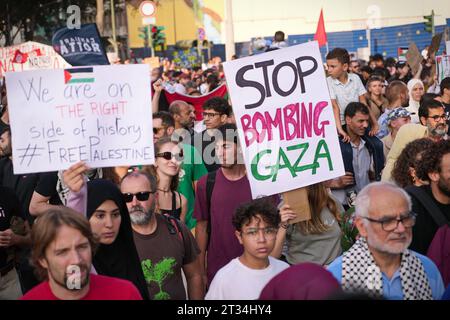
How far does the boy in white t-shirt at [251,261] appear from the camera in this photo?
4.79 m

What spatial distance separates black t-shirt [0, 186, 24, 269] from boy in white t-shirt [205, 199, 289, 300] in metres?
1.58

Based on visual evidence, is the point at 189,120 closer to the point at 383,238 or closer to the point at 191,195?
the point at 191,195

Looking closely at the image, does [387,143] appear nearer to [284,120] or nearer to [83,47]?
[284,120]

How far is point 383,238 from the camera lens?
4363mm

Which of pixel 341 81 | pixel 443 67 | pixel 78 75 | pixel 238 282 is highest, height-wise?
pixel 443 67

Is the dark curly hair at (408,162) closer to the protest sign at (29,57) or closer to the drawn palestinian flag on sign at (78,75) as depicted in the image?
the drawn palestinian flag on sign at (78,75)

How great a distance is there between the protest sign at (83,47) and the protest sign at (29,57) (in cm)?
580

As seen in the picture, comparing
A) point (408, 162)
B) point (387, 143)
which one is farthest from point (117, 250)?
point (387, 143)

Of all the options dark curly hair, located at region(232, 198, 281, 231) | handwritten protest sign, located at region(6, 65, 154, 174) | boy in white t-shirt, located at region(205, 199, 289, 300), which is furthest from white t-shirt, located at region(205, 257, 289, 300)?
handwritten protest sign, located at region(6, 65, 154, 174)

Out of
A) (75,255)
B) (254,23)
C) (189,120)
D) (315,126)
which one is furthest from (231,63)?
(254,23)

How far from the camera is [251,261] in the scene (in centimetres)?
502

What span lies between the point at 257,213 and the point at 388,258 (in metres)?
1.06

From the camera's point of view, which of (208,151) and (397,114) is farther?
(397,114)

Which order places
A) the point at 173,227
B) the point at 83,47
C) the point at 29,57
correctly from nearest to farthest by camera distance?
the point at 173,227
the point at 83,47
the point at 29,57
